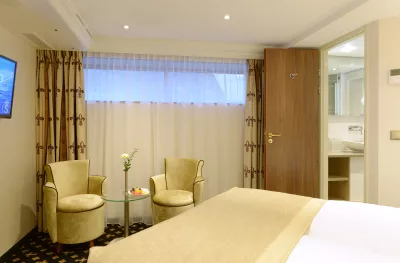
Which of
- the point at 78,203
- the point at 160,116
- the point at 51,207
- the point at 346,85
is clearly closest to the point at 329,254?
the point at 78,203

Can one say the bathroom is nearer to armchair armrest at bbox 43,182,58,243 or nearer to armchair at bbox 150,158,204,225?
armchair at bbox 150,158,204,225

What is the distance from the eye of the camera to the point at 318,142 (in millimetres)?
4004

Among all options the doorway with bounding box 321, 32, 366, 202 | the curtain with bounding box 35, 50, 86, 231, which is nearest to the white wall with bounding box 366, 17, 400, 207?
the doorway with bounding box 321, 32, 366, 202

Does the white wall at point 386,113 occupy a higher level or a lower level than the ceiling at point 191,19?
A: lower

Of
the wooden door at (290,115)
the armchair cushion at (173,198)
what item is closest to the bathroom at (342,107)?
the wooden door at (290,115)

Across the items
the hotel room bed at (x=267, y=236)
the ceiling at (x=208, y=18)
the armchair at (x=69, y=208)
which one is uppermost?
the ceiling at (x=208, y=18)

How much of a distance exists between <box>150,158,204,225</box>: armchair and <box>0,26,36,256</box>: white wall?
147 centimetres

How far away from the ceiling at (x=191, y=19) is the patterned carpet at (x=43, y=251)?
231cm

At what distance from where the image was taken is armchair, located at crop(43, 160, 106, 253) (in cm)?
293

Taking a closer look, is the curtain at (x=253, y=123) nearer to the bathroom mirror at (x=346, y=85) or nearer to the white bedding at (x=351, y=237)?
the bathroom mirror at (x=346, y=85)

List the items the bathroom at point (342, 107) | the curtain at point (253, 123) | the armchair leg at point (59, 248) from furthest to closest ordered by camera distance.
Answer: the bathroom at point (342, 107) → the curtain at point (253, 123) → the armchair leg at point (59, 248)

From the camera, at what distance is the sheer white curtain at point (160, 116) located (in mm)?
3910

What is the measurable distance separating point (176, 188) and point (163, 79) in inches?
60.2

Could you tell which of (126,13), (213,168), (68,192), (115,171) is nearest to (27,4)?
(126,13)
